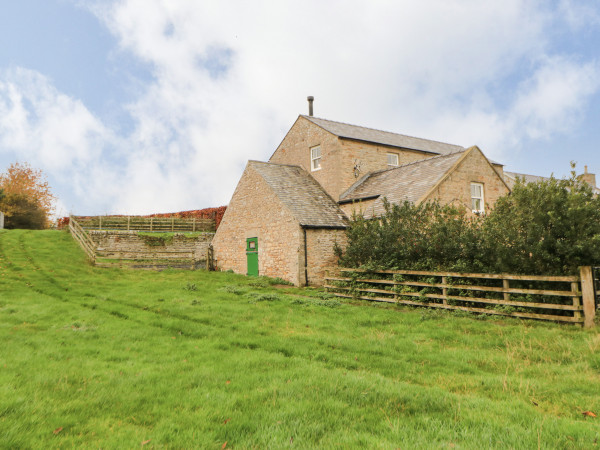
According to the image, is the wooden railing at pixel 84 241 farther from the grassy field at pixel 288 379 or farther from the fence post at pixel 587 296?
the fence post at pixel 587 296

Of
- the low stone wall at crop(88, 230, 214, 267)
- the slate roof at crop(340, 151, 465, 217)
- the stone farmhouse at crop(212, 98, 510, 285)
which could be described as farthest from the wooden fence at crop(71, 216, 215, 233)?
the slate roof at crop(340, 151, 465, 217)

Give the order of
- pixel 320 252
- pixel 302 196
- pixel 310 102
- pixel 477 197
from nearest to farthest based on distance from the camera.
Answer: pixel 320 252
pixel 477 197
pixel 302 196
pixel 310 102

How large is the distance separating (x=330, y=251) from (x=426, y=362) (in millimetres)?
14336

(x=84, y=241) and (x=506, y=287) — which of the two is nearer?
(x=506, y=287)

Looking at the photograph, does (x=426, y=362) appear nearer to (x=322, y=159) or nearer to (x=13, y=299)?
(x=13, y=299)

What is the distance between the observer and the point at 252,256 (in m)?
24.1

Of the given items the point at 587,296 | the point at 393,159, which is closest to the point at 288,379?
the point at 587,296

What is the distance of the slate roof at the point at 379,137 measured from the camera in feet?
92.4

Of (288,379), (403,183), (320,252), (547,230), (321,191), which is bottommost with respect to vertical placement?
(288,379)

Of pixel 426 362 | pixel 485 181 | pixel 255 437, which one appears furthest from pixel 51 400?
pixel 485 181

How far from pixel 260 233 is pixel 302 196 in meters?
3.30

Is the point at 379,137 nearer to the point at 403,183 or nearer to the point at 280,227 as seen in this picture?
the point at 403,183

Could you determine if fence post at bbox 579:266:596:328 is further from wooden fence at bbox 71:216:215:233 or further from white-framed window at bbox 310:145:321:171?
wooden fence at bbox 71:216:215:233

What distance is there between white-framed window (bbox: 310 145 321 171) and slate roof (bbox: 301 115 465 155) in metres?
1.65
